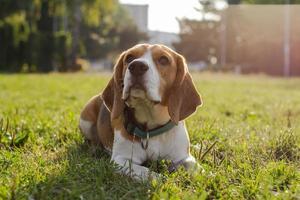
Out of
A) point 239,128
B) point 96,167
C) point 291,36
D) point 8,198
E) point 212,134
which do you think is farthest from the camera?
point 291,36

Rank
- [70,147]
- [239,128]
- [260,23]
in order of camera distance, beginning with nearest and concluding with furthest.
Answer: [70,147]
[239,128]
[260,23]

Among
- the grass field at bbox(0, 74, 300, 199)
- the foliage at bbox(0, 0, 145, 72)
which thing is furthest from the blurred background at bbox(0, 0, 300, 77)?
the grass field at bbox(0, 74, 300, 199)

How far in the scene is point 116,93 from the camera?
4.40 metres

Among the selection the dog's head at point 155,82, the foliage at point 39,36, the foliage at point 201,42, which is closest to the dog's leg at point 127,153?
the dog's head at point 155,82

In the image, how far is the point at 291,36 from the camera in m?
52.2

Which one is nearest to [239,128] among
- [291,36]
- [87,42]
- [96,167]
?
[96,167]

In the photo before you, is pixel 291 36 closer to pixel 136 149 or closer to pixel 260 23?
pixel 260 23

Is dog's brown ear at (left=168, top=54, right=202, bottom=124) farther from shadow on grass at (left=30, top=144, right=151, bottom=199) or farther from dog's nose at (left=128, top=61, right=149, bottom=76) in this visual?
shadow on grass at (left=30, top=144, right=151, bottom=199)

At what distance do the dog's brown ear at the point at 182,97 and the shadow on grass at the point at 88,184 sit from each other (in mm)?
698

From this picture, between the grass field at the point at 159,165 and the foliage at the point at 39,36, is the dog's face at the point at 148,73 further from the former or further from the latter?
the foliage at the point at 39,36

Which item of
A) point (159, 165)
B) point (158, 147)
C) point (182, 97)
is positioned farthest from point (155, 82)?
point (159, 165)

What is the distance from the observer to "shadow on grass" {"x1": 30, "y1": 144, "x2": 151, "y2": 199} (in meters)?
3.30

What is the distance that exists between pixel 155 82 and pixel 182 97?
38cm

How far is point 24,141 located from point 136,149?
1.44 meters
